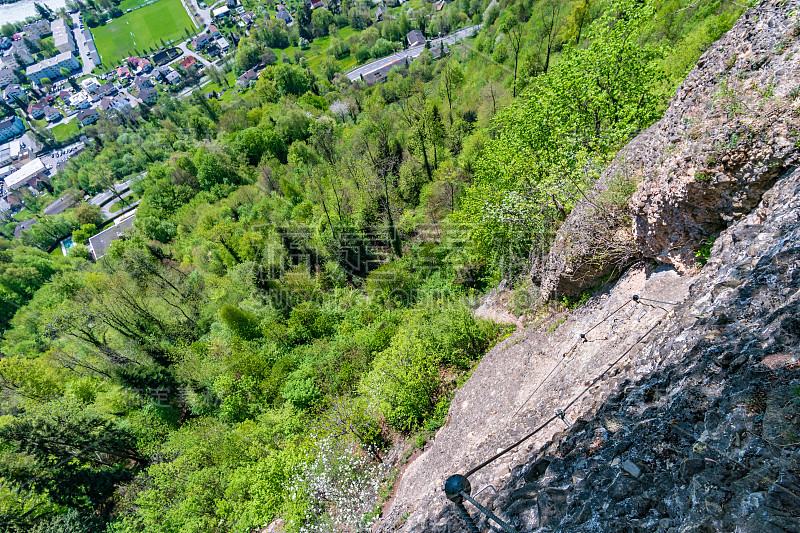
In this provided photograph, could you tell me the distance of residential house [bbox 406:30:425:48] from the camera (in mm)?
105750

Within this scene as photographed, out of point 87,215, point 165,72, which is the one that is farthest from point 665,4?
point 165,72

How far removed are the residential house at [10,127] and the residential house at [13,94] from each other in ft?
50.3

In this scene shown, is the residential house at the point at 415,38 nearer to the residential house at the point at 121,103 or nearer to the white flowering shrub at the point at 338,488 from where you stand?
the residential house at the point at 121,103

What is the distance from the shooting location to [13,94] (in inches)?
6393

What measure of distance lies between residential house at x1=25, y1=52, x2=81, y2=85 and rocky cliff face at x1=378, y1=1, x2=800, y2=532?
252m

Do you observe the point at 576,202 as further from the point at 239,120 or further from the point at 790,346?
the point at 239,120

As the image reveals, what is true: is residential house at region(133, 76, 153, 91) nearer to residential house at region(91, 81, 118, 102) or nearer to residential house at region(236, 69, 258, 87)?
residential house at region(91, 81, 118, 102)

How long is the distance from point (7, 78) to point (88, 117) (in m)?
82.4

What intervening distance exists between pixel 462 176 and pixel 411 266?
10.1 m

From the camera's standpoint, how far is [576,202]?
13.1 meters

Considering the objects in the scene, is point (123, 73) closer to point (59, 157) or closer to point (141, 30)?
point (141, 30)


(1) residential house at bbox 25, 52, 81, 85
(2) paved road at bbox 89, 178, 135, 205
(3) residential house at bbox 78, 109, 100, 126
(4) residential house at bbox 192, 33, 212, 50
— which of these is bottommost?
(2) paved road at bbox 89, 178, 135, 205

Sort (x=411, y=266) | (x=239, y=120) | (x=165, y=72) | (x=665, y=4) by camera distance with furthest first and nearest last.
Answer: (x=165, y=72) < (x=239, y=120) < (x=665, y=4) < (x=411, y=266)

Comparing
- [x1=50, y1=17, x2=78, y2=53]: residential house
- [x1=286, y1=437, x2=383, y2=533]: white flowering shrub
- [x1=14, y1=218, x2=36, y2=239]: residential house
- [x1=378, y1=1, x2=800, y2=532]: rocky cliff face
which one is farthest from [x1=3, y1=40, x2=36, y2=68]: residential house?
[x1=378, y1=1, x2=800, y2=532]: rocky cliff face
